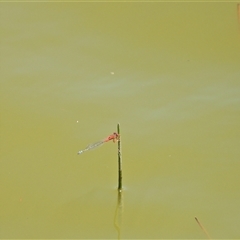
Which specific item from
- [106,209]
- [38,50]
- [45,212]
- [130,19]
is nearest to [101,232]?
[106,209]

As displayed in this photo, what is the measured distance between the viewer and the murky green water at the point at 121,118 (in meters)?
1.70

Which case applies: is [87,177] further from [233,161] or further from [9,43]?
[9,43]

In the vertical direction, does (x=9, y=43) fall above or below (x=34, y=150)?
above

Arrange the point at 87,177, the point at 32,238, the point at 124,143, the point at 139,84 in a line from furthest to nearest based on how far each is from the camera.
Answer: the point at 139,84
the point at 124,143
the point at 87,177
the point at 32,238

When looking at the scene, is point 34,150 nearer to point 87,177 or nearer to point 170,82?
point 87,177

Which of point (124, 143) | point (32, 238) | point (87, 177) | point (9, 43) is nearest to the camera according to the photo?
point (32, 238)

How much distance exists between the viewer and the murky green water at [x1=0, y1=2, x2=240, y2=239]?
170 centimetres

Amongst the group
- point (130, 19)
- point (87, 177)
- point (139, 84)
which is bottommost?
point (87, 177)

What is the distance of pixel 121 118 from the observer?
1991 millimetres

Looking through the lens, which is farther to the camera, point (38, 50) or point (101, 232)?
point (38, 50)

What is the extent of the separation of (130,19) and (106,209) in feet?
3.39

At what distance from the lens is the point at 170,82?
2143 mm

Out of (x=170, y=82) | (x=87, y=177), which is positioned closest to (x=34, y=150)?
(x=87, y=177)

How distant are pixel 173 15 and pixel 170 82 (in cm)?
44
